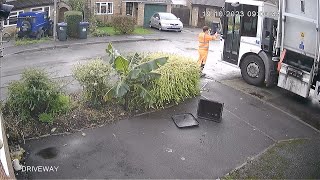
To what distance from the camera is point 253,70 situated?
12633 mm

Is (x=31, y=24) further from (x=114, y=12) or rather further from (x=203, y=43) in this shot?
(x=203, y=43)

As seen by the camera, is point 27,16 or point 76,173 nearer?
point 76,173

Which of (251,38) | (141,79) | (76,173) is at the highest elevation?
(251,38)

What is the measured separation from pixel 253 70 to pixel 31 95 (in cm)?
706

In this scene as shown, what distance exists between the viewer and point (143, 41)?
72.9 feet

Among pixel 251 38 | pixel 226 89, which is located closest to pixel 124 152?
pixel 226 89

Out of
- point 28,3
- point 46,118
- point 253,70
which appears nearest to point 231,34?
point 253,70

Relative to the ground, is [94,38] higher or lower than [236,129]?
higher

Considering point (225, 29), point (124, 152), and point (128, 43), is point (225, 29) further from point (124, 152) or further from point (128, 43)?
point (128, 43)

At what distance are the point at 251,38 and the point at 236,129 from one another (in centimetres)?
391

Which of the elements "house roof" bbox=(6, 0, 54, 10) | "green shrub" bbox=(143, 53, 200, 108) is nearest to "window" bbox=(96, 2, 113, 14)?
"house roof" bbox=(6, 0, 54, 10)

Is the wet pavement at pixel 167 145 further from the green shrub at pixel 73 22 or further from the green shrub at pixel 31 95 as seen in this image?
the green shrub at pixel 73 22

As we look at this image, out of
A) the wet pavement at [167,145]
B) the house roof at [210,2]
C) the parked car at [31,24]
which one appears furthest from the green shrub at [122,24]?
the wet pavement at [167,145]

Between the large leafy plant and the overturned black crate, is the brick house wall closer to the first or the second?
the large leafy plant
